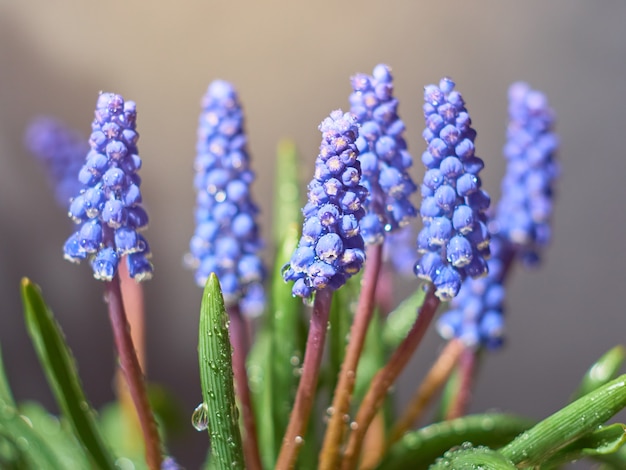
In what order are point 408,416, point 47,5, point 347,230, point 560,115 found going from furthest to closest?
point 560,115
point 47,5
point 408,416
point 347,230

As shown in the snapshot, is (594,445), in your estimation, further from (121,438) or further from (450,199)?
(121,438)

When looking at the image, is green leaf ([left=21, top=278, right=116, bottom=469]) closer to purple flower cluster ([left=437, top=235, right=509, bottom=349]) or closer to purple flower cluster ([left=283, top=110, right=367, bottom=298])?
purple flower cluster ([left=283, top=110, right=367, bottom=298])

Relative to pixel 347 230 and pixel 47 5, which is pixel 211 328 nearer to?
pixel 347 230

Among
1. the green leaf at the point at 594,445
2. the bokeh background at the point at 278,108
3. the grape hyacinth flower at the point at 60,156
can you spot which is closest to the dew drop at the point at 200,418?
the green leaf at the point at 594,445

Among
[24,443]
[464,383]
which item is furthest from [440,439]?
[24,443]

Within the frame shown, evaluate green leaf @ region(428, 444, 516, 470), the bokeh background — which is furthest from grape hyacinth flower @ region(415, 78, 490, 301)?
the bokeh background

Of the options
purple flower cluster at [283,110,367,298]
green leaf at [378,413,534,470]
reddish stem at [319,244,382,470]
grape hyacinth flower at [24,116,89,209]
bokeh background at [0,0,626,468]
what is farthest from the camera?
bokeh background at [0,0,626,468]

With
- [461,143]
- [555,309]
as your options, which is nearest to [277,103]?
[555,309]
